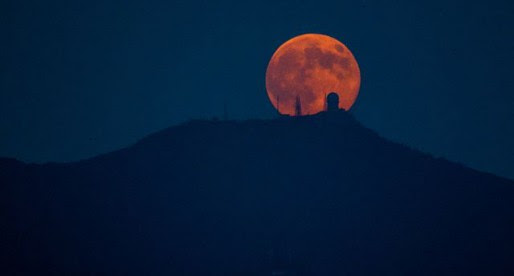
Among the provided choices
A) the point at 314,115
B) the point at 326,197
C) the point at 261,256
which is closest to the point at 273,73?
the point at 314,115

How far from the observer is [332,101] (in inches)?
4594

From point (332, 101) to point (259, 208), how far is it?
12.9 meters

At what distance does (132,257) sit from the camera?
102062mm

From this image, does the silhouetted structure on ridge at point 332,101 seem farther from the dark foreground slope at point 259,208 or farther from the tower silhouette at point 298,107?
the tower silhouette at point 298,107

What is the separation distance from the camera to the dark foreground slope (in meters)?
101

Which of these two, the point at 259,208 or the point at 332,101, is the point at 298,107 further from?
the point at 259,208

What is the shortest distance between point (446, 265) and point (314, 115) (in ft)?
73.0

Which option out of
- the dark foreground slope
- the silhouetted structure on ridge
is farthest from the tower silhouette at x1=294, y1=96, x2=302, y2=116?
the silhouetted structure on ridge

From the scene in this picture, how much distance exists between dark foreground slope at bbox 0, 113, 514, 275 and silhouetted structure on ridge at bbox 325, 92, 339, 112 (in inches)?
57.3

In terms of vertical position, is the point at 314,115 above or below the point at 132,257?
above

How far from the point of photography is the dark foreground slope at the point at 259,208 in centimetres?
10131

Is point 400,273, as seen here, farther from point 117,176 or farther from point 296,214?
point 117,176

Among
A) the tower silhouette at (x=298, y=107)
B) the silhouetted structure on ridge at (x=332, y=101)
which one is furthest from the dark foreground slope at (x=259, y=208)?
the silhouetted structure on ridge at (x=332, y=101)

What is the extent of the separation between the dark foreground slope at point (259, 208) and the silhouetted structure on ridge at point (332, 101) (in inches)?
57.3
